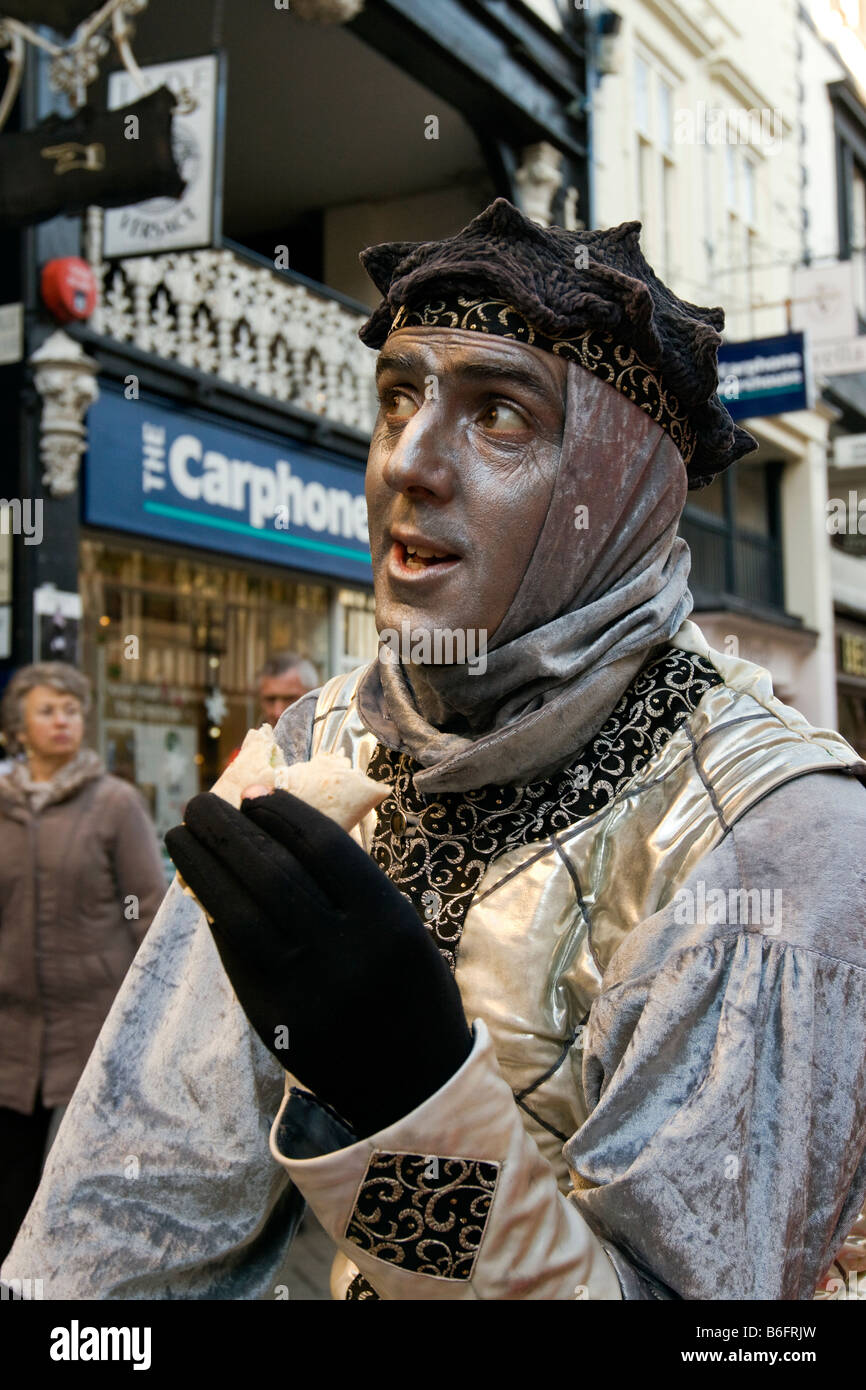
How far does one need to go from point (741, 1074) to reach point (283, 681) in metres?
4.68

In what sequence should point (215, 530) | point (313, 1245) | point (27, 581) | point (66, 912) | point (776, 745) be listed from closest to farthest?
point (776, 745) → point (66, 912) → point (313, 1245) → point (27, 581) → point (215, 530)

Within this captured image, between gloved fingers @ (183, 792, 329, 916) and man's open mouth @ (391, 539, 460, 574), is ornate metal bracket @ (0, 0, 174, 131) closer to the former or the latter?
man's open mouth @ (391, 539, 460, 574)

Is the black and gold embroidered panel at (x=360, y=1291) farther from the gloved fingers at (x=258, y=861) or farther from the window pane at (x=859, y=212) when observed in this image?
the window pane at (x=859, y=212)

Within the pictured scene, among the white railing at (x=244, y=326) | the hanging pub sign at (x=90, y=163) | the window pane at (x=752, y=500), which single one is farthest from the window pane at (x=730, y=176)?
the hanging pub sign at (x=90, y=163)

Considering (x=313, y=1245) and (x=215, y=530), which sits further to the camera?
(x=215, y=530)

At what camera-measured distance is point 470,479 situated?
4.50 ft

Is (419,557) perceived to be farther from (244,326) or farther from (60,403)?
(244,326)

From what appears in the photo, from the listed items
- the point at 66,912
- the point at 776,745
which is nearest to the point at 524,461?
the point at 776,745

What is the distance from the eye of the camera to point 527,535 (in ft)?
4.52

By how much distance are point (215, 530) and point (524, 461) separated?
7.87 meters

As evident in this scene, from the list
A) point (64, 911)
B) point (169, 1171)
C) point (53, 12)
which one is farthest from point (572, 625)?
point (53, 12)

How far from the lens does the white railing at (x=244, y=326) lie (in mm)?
8438

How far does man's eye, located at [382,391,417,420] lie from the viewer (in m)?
1.49
